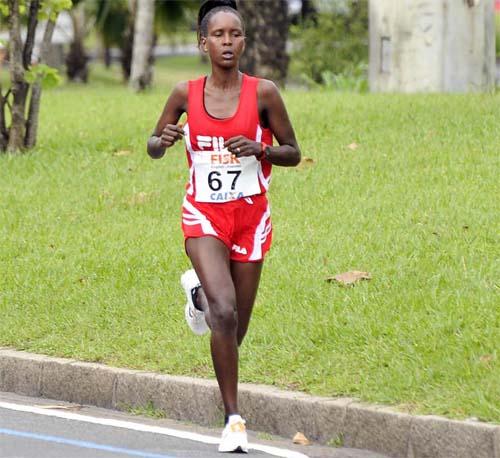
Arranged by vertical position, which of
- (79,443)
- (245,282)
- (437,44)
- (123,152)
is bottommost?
(79,443)

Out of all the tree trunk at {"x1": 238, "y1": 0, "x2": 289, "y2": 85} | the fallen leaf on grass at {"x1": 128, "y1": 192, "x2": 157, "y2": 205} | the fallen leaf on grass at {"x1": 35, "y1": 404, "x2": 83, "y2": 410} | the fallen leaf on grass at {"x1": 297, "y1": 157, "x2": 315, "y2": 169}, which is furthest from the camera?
the tree trunk at {"x1": 238, "y1": 0, "x2": 289, "y2": 85}

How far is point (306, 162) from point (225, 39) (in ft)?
20.8

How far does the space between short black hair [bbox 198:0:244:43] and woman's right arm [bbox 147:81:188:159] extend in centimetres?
28

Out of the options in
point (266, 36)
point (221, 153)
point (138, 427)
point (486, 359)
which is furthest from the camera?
point (266, 36)

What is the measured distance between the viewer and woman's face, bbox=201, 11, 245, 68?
710 centimetres

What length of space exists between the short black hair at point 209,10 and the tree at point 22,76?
7746 mm

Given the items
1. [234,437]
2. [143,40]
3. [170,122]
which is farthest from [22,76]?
[143,40]

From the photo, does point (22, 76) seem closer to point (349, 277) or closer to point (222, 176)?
point (349, 277)

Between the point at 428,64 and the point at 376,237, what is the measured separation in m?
10.4

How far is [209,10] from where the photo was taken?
23.9ft

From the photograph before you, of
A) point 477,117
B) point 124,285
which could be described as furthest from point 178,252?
point 477,117

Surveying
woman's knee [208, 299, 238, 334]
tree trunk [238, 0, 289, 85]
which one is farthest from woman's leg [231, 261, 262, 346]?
tree trunk [238, 0, 289, 85]

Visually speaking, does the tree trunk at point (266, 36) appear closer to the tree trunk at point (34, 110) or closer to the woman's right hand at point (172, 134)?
the tree trunk at point (34, 110)

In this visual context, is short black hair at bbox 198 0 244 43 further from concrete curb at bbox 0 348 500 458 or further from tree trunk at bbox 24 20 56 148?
tree trunk at bbox 24 20 56 148
